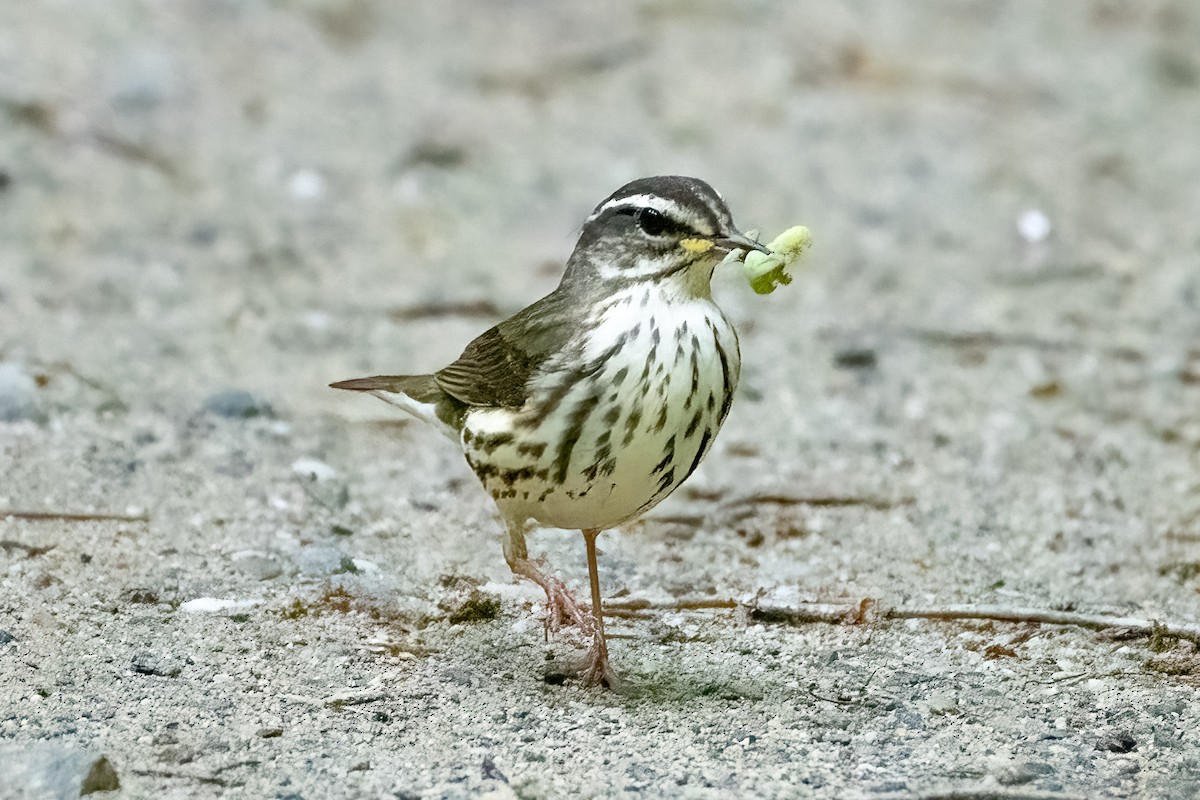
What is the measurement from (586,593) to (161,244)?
3742 mm

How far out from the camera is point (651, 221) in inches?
166

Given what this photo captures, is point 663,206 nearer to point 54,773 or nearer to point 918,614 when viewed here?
point 918,614

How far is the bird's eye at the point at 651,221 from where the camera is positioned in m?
4.19

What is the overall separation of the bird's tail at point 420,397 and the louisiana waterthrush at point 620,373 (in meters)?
0.42

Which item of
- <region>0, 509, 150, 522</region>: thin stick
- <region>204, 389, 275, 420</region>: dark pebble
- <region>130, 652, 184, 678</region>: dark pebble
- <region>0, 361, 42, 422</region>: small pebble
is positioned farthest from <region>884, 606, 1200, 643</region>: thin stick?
<region>0, 361, 42, 422</region>: small pebble

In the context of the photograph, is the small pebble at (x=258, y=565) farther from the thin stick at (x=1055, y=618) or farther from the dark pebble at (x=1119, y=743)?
the dark pebble at (x=1119, y=743)

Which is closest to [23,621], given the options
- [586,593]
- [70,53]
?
[586,593]

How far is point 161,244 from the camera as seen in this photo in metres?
7.82

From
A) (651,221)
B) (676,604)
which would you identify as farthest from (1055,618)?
(651,221)

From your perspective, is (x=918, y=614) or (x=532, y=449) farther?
(x=918, y=614)

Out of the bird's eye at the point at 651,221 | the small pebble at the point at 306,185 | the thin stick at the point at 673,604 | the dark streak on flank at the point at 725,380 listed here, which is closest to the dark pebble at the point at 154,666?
the thin stick at the point at 673,604

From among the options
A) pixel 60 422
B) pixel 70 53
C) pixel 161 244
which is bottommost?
pixel 60 422

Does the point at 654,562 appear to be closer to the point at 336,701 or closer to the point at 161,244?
the point at 336,701

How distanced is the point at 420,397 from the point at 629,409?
1227 mm
